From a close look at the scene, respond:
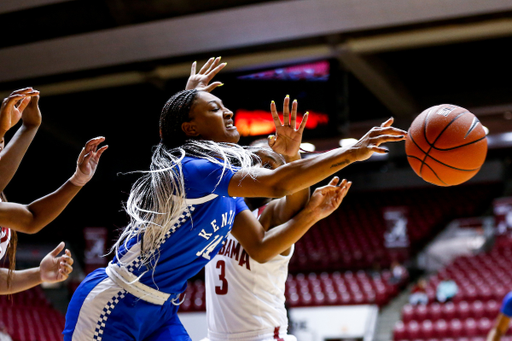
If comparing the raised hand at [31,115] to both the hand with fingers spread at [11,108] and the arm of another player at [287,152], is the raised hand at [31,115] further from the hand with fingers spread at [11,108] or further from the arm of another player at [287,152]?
the arm of another player at [287,152]

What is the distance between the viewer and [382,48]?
8.19 meters

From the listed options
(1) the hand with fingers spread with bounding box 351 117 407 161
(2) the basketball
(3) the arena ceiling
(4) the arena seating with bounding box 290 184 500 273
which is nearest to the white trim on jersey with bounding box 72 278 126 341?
(1) the hand with fingers spread with bounding box 351 117 407 161

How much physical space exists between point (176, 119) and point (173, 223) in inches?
18.3

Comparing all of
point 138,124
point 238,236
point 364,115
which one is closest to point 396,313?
point 364,115

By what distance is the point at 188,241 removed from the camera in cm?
200

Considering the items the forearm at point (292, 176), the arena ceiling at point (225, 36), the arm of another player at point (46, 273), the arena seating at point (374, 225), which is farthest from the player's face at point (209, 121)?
the arena seating at point (374, 225)

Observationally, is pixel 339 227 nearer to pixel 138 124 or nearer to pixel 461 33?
pixel 138 124

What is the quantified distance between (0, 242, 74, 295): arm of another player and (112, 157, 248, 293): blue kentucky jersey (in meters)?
0.37

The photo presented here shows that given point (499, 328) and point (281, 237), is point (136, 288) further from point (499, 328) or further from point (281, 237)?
point (499, 328)

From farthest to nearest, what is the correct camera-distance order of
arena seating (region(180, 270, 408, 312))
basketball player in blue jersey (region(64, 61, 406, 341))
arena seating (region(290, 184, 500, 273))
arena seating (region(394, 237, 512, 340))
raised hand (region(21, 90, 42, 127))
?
arena seating (region(290, 184, 500, 273)) → arena seating (region(180, 270, 408, 312)) → arena seating (region(394, 237, 512, 340)) → raised hand (region(21, 90, 42, 127)) → basketball player in blue jersey (region(64, 61, 406, 341))

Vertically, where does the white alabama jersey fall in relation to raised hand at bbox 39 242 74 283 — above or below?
below

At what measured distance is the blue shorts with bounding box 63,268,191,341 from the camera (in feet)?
6.30

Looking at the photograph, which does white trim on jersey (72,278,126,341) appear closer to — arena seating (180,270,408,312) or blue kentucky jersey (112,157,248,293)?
blue kentucky jersey (112,157,248,293)

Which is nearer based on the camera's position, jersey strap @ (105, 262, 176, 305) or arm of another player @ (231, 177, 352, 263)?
jersey strap @ (105, 262, 176, 305)
